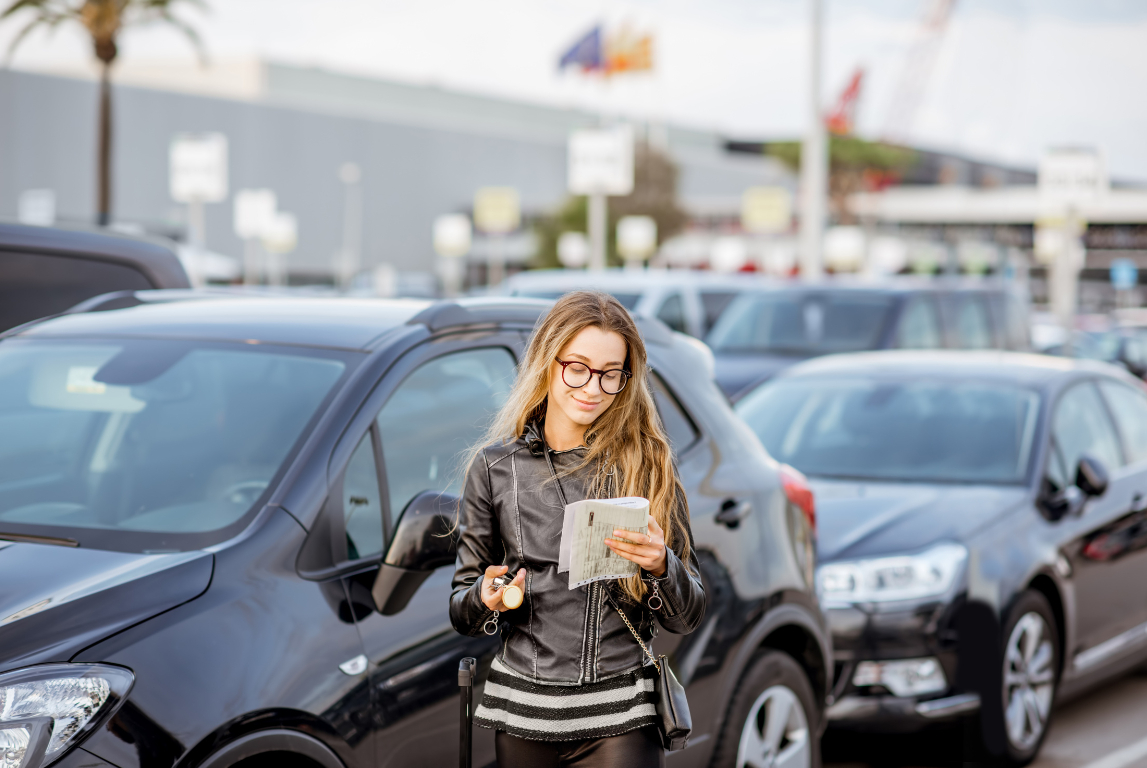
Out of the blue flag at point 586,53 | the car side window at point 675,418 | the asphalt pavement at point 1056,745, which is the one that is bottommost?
the asphalt pavement at point 1056,745

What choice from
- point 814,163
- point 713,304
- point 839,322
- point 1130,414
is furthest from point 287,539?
point 814,163

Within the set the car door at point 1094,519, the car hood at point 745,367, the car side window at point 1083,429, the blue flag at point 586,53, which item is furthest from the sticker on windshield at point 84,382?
the blue flag at point 586,53

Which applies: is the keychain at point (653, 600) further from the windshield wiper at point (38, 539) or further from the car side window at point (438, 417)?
the windshield wiper at point (38, 539)

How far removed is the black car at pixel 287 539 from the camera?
2809mm

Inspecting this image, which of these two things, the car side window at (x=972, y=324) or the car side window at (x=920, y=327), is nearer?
the car side window at (x=920, y=327)

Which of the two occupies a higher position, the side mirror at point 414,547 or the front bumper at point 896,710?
the side mirror at point 414,547

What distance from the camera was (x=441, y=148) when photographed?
7225 centimetres

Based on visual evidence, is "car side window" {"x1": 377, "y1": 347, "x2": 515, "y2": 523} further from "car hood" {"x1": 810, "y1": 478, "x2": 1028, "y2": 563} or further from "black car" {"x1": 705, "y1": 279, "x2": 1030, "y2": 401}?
"black car" {"x1": 705, "y1": 279, "x2": 1030, "y2": 401}

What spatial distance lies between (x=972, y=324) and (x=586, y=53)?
144 feet

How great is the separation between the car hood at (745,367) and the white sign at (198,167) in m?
5.53

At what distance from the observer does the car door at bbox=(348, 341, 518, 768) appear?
10.5ft

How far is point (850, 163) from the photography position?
219ft

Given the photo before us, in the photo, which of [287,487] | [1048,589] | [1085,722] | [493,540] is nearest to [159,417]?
[287,487]

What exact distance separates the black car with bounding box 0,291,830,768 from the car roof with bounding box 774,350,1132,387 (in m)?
2.93
